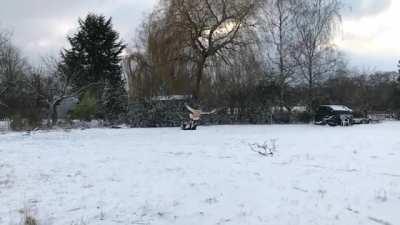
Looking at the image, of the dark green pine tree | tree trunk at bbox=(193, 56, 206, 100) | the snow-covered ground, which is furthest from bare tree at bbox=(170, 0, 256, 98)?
the snow-covered ground

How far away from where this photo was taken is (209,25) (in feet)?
101

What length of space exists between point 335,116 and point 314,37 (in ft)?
29.0

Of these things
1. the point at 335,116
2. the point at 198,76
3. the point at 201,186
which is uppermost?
the point at 198,76

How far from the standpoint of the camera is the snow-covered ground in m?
7.21

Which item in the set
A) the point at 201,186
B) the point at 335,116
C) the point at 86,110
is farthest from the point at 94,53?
the point at 201,186

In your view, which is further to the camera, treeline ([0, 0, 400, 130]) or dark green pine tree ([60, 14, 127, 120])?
dark green pine tree ([60, 14, 127, 120])

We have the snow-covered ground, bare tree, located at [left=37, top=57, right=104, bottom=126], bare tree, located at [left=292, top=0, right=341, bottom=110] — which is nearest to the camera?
the snow-covered ground

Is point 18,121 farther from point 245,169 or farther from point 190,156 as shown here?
point 245,169

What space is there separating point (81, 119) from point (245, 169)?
21.1m

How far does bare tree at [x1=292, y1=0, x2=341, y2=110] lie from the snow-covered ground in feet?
70.6

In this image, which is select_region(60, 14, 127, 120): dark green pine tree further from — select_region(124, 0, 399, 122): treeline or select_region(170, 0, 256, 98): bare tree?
select_region(170, 0, 256, 98): bare tree

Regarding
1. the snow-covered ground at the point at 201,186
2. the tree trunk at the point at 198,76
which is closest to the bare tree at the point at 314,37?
the tree trunk at the point at 198,76

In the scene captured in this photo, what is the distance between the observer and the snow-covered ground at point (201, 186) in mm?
7215

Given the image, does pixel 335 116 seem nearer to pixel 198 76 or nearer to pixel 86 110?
pixel 198 76
